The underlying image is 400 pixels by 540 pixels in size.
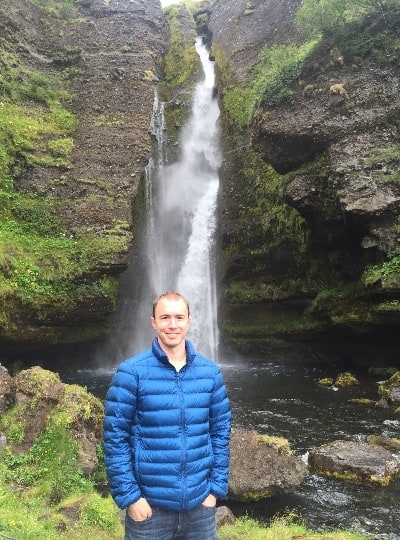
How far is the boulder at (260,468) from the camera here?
306 inches

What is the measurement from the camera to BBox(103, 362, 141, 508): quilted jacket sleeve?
10.2 ft

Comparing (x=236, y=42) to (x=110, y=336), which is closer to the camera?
(x=110, y=336)

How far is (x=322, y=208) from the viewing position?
16.6 m

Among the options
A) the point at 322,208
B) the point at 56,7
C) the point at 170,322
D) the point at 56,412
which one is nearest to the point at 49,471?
the point at 56,412

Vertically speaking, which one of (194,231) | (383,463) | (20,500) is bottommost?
(383,463)

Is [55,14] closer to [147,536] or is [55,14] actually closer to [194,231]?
[194,231]

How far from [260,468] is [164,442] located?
5552 millimetres

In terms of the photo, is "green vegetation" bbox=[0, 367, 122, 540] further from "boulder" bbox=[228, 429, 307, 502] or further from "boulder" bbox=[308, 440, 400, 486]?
"boulder" bbox=[308, 440, 400, 486]

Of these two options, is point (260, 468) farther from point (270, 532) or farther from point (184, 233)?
point (184, 233)

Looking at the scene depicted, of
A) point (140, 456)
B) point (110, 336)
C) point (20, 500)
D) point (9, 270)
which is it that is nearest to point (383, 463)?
point (20, 500)

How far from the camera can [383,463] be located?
8508mm

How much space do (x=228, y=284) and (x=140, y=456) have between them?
753 inches

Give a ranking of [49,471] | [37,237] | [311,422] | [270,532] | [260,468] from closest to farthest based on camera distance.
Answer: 1. [270,532]
2. [49,471]
3. [260,468]
4. [311,422]
5. [37,237]

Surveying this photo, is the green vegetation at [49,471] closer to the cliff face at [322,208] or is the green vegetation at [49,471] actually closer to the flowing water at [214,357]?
the flowing water at [214,357]
